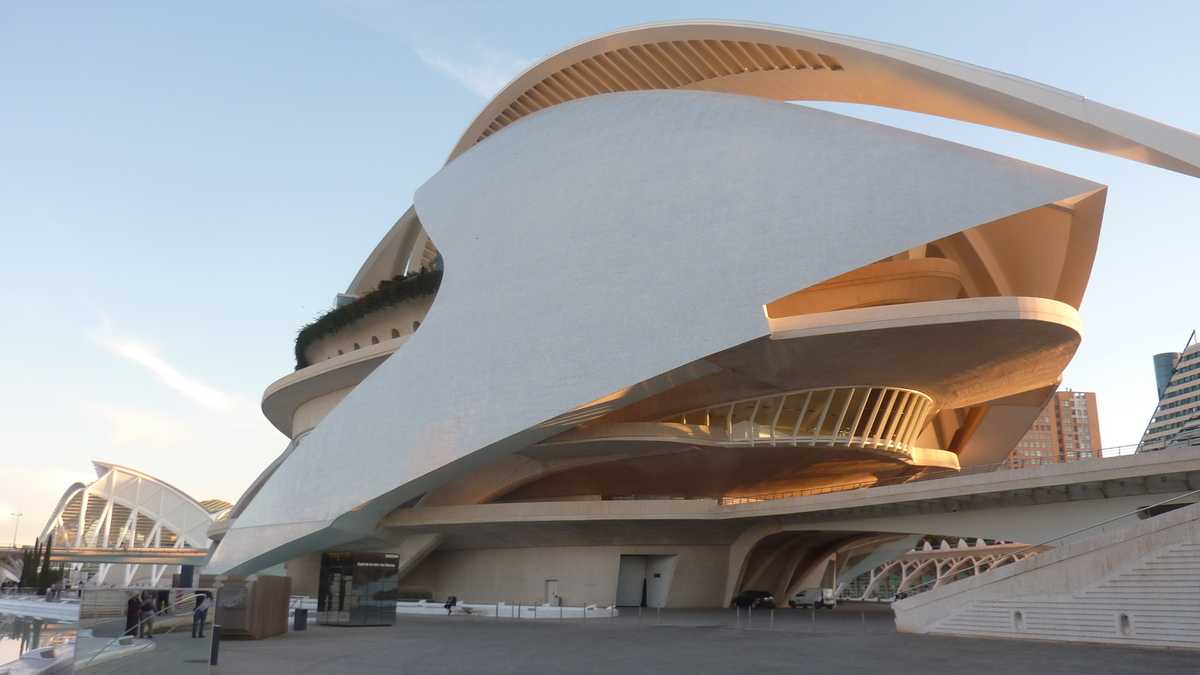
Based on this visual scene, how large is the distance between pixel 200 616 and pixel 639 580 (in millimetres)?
18059

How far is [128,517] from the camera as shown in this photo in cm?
7738

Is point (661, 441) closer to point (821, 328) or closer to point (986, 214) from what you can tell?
point (821, 328)

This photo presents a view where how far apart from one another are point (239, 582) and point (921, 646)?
11.5 m

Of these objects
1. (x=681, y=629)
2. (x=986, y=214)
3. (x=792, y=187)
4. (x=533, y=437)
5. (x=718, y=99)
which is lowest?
(x=681, y=629)

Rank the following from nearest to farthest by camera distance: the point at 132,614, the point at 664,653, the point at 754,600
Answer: the point at 132,614, the point at 664,653, the point at 754,600

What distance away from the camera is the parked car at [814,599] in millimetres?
35219

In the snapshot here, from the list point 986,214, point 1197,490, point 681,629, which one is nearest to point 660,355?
point 681,629

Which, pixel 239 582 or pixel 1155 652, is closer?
pixel 1155 652

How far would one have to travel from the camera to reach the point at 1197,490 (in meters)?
17.3

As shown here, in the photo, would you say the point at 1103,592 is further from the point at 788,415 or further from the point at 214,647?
the point at 214,647

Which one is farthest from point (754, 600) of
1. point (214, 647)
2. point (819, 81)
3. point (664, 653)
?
point (214, 647)

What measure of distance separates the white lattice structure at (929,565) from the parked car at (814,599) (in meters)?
8.75

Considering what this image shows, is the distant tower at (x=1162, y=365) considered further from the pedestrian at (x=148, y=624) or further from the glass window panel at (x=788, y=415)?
the pedestrian at (x=148, y=624)

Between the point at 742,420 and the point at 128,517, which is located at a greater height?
the point at 742,420
